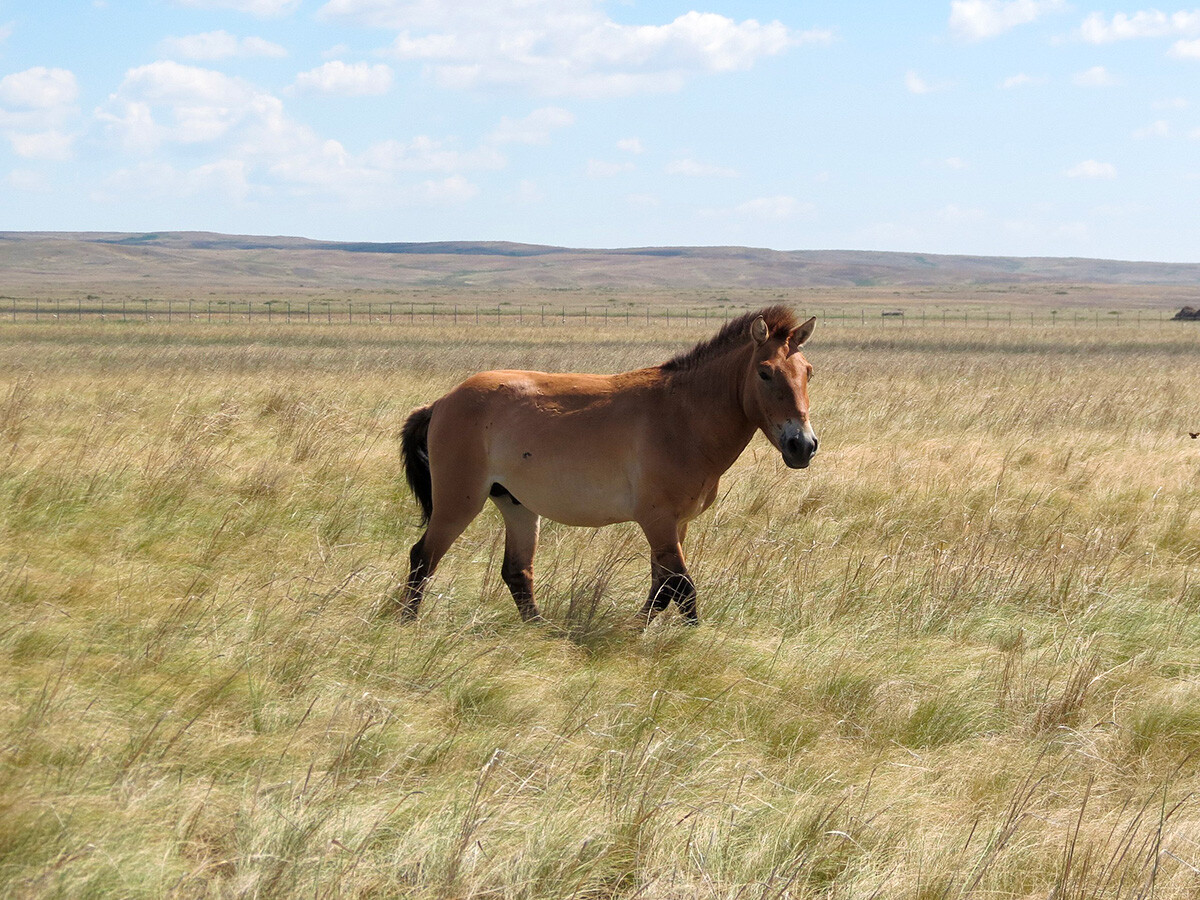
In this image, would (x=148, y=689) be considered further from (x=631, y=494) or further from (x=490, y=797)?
(x=631, y=494)

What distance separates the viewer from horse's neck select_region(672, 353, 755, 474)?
6344 mm

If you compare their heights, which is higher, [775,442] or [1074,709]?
[775,442]

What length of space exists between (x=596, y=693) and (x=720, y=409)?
2052 mm

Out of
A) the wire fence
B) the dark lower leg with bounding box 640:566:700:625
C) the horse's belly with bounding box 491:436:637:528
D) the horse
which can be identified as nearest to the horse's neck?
the horse

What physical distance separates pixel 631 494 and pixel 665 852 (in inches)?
117

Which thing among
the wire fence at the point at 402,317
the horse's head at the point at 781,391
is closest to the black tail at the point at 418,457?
the horse's head at the point at 781,391

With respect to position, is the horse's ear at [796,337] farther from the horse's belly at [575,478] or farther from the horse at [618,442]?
the horse's belly at [575,478]

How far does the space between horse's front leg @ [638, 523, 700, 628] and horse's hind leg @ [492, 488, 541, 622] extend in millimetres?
727

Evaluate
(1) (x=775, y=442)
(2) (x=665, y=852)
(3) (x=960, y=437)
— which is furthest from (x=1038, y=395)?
(2) (x=665, y=852)

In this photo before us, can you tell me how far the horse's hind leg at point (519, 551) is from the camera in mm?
6562

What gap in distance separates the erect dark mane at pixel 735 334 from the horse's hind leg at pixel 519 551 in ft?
4.29

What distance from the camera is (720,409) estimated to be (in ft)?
20.9

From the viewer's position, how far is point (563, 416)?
653cm

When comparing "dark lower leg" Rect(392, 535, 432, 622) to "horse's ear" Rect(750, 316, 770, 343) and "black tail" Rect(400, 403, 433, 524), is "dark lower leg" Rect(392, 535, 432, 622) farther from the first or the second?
"horse's ear" Rect(750, 316, 770, 343)
